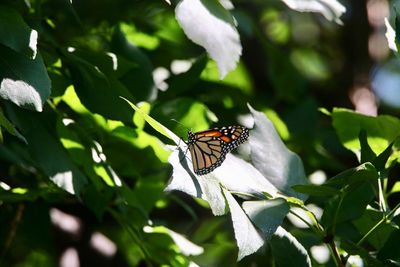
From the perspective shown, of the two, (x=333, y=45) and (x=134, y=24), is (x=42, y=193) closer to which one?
(x=134, y=24)

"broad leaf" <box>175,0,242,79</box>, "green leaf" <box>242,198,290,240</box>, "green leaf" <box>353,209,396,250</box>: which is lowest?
"green leaf" <box>353,209,396,250</box>

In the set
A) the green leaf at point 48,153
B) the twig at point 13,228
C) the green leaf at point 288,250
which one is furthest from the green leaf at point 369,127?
the twig at point 13,228

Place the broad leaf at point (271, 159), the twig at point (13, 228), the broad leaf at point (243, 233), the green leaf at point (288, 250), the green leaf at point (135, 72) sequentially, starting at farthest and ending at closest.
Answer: the twig at point (13, 228) → the green leaf at point (135, 72) → the broad leaf at point (271, 159) → the green leaf at point (288, 250) → the broad leaf at point (243, 233)

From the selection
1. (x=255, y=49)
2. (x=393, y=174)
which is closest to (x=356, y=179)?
(x=393, y=174)

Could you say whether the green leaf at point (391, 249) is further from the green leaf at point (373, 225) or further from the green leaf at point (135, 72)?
the green leaf at point (135, 72)

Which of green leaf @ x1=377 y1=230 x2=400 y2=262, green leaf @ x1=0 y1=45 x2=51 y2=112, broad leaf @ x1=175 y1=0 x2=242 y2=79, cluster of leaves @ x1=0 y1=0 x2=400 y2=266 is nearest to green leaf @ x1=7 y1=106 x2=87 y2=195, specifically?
cluster of leaves @ x1=0 y1=0 x2=400 y2=266

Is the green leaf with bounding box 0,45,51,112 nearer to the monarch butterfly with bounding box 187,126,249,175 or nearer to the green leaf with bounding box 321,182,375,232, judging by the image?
the monarch butterfly with bounding box 187,126,249,175

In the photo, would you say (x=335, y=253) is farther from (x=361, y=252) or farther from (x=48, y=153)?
(x=48, y=153)
